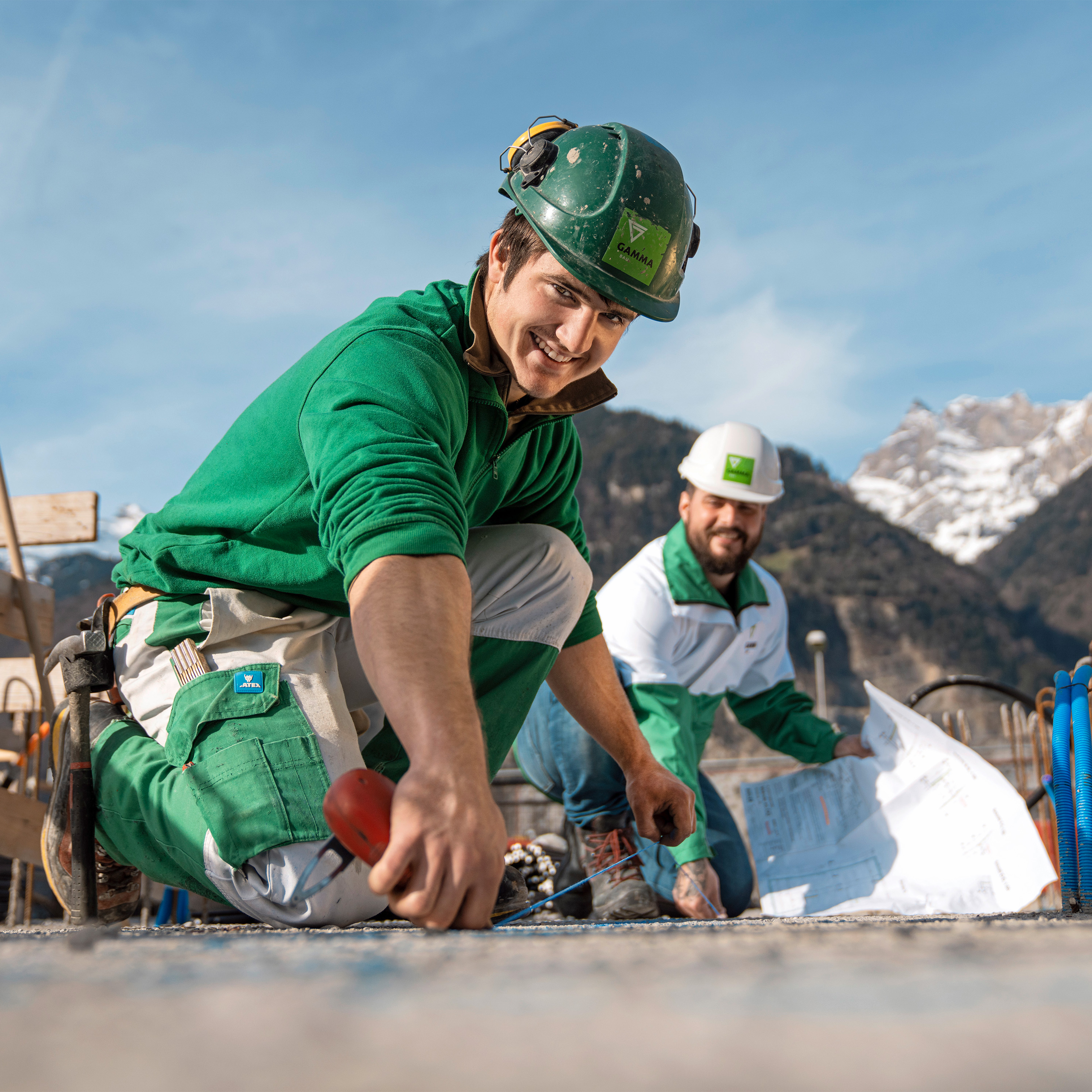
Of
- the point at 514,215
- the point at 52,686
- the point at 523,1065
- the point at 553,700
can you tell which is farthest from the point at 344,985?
the point at 52,686

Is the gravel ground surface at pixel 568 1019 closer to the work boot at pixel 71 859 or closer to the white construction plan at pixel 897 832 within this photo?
the work boot at pixel 71 859

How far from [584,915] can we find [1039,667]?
43.0 m

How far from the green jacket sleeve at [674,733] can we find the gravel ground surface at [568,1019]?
8.10 feet

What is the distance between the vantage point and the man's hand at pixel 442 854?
36.2 inches

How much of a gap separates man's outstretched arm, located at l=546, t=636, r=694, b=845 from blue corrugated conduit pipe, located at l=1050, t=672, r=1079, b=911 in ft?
2.70

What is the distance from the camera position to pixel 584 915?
345 centimetres

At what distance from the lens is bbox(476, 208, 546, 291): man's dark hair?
187 centimetres

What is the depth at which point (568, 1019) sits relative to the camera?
396mm

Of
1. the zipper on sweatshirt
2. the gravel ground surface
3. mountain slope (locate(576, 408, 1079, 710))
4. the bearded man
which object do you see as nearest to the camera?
the gravel ground surface

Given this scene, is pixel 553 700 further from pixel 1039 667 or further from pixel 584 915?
pixel 1039 667

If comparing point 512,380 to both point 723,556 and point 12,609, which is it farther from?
point 12,609

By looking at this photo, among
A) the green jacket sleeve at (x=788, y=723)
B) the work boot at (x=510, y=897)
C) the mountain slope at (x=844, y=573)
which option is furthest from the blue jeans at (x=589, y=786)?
the mountain slope at (x=844, y=573)

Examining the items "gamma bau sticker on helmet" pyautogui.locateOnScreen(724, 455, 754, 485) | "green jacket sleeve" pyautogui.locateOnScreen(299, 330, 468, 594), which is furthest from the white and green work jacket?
"green jacket sleeve" pyautogui.locateOnScreen(299, 330, 468, 594)

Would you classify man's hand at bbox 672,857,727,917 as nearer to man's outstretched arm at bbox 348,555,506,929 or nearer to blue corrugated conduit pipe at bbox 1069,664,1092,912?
blue corrugated conduit pipe at bbox 1069,664,1092,912
